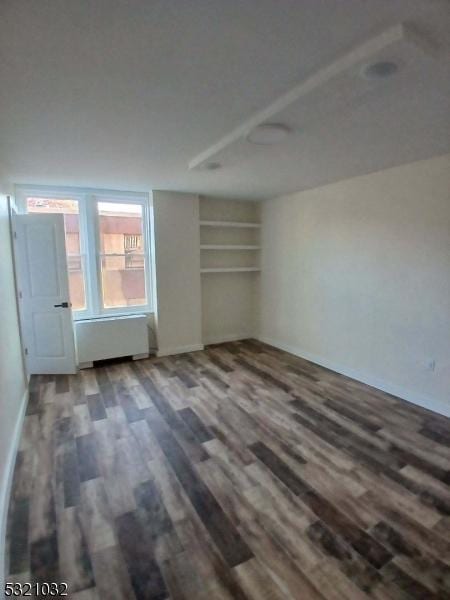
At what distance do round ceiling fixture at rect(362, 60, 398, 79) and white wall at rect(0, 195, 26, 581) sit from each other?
2.95 metres

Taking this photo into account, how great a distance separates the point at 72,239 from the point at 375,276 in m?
4.09

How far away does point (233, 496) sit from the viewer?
2.03m

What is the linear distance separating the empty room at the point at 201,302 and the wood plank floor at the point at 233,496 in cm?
1

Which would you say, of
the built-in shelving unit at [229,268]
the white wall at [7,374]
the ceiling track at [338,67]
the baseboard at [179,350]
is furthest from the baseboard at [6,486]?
the built-in shelving unit at [229,268]

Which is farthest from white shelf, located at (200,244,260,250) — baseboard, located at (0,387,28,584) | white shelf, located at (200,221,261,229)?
baseboard, located at (0,387,28,584)

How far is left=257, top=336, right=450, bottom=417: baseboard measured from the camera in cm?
311

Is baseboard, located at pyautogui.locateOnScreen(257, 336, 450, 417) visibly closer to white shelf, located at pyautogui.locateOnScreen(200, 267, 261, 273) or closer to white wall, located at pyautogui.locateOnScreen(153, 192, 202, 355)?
white shelf, located at pyautogui.locateOnScreen(200, 267, 261, 273)

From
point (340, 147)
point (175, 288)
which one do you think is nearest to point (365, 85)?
point (340, 147)

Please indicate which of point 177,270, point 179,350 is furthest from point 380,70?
point 179,350

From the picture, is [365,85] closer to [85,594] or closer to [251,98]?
[251,98]

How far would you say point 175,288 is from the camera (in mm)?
4852

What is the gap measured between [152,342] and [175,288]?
3.16 feet

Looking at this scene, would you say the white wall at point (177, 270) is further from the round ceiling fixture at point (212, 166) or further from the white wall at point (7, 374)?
the white wall at point (7, 374)

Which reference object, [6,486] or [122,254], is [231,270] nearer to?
[122,254]
